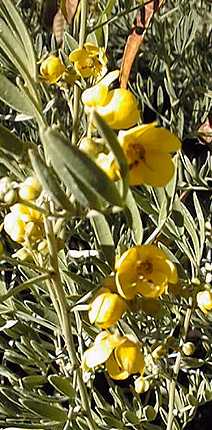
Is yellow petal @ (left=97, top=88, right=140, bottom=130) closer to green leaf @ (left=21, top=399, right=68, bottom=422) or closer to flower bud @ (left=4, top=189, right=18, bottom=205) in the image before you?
flower bud @ (left=4, top=189, right=18, bottom=205)

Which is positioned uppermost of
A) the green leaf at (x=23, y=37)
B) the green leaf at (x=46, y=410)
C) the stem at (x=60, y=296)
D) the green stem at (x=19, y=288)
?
the green leaf at (x=23, y=37)

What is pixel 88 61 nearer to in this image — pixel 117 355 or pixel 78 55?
pixel 78 55

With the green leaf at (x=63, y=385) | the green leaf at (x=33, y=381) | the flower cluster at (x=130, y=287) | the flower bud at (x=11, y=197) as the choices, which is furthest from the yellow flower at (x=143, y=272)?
the green leaf at (x=33, y=381)

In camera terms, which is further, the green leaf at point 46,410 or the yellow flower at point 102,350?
the green leaf at point 46,410

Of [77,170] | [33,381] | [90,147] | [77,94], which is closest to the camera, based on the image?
[77,170]

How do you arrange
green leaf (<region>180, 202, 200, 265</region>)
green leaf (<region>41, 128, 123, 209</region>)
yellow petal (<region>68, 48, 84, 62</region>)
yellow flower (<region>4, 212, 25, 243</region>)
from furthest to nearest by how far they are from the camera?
green leaf (<region>180, 202, 200, 265</region>)
yellow petal (<region>68, 48, 84, 62</region>)
yellow flower (<region>4, 212, 25, 243</region>)
green leaf (<region>41, 128, 123, 209</region>)

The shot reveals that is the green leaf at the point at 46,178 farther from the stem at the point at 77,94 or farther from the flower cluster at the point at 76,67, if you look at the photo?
the flower cluster at the point at 76,67

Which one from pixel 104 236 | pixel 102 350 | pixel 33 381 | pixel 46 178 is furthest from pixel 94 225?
pixel 33 381

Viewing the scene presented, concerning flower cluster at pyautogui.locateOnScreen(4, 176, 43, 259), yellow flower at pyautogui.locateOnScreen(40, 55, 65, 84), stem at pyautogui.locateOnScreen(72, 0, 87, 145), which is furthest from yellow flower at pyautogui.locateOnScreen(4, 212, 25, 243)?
yellow flower at pyautogui.locateOnScreen(40, 55, 65, 84)
